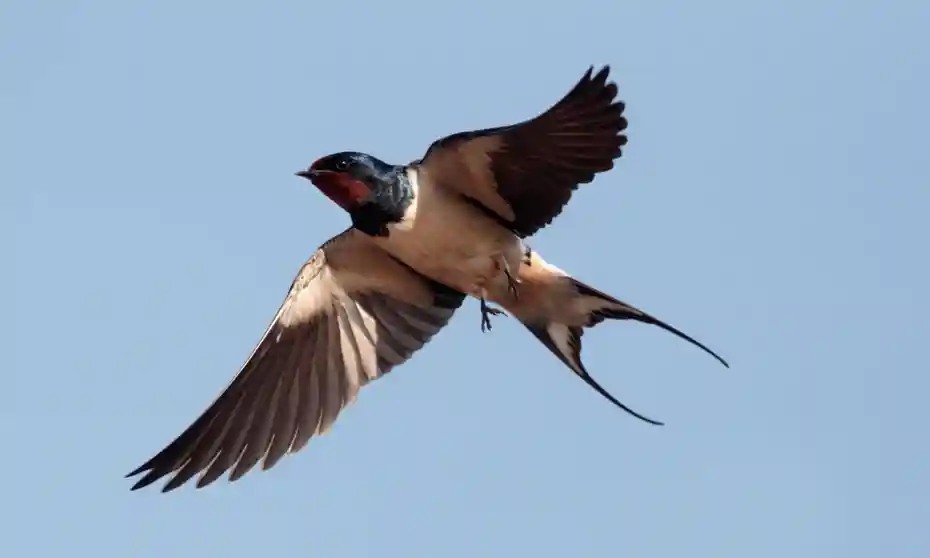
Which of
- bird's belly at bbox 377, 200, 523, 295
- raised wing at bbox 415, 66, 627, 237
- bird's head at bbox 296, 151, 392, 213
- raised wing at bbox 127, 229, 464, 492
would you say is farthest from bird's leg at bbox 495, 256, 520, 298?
bird's head at bbox 296, 151, 392, 213

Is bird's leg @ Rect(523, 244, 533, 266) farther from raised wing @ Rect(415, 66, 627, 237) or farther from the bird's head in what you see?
the bird's head

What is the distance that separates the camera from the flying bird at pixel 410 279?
230 inches

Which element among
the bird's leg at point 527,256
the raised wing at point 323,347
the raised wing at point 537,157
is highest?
the raised wing at point 537,157

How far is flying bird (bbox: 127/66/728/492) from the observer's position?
583cm

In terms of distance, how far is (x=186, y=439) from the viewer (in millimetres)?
6148

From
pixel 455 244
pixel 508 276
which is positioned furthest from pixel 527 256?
pixel 455 244

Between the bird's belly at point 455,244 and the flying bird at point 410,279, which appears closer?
the flying bird at point 410,279

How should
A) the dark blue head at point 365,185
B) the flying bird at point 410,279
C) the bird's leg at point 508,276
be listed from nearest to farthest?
the flying bird at point 410,279, the dark blue head at point 365,185, the bird's leg at point 508,276

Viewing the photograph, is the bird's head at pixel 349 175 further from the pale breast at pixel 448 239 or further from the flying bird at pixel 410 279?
the pale breast at pixel 448 239

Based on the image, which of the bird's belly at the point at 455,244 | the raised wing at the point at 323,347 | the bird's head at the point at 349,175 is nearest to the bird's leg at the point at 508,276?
the bird's belly at the point at 455,244

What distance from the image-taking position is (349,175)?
19.6 ft

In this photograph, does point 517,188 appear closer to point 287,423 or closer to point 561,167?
point 561,167

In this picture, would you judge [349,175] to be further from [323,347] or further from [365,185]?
[323,347]

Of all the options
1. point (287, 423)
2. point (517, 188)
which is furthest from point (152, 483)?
point (517, 188)
